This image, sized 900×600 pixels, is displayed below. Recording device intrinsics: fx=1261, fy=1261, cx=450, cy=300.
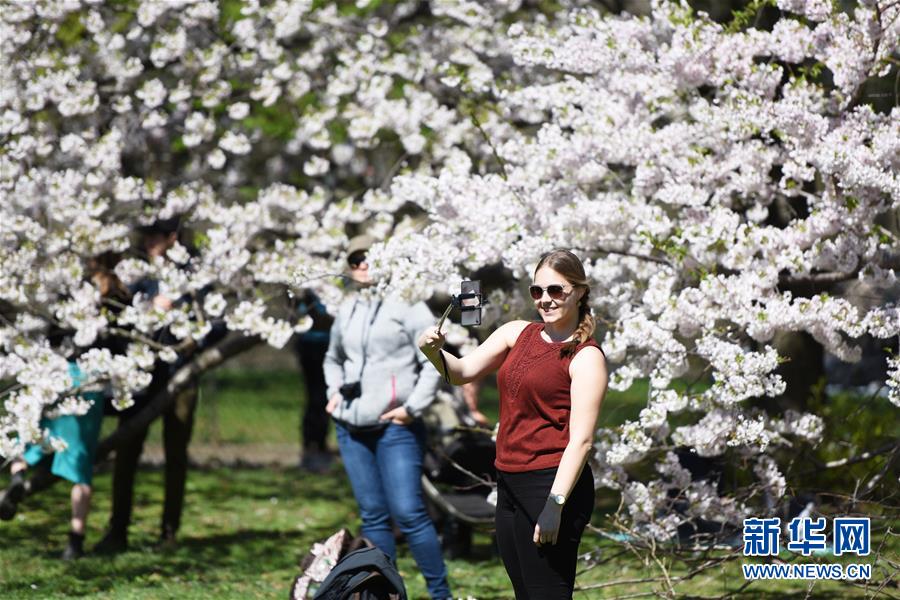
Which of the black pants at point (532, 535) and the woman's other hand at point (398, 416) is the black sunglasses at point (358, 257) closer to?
the woman's other hand at point (398, 416)

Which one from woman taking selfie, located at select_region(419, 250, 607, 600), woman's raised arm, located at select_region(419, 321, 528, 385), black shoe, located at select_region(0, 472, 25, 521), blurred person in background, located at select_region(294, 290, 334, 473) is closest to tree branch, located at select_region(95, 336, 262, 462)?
black shoe, located at select_region(0, 472, 25, 521)

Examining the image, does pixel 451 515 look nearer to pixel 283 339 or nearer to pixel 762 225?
pixel 283 339

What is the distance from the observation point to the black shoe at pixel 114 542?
7887mm

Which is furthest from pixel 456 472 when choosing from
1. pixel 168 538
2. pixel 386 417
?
pixel 168 538

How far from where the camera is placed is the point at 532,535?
4297mm

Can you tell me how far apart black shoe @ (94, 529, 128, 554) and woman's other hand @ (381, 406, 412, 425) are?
2701 mm

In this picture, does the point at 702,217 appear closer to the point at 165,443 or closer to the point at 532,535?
the point at 532,535

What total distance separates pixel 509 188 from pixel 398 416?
4.43 ft

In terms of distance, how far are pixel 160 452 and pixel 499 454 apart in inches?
388

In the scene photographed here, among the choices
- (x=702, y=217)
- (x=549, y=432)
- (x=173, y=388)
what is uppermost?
(x=702, y=217)

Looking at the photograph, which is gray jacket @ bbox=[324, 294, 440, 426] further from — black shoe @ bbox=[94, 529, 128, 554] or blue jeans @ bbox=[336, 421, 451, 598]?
black shoe @ bbox=[94, 529, 128, 554]

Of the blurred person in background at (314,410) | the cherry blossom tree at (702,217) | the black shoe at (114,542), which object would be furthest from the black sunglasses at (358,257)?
the blurred person in background at (314,410)

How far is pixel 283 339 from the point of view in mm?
7344

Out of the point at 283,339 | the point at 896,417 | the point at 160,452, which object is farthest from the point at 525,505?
the point at 160,452
